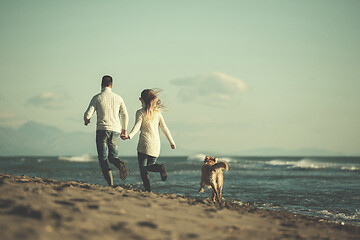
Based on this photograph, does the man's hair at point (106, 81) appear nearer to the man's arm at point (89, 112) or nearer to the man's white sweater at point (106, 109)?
the man's white sweater at point (106, 109)

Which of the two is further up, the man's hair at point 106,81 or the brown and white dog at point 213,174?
the man's hair at point 106,81

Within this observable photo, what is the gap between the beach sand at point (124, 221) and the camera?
361 centimetres

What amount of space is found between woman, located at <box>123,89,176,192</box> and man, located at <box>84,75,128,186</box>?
1.16ft

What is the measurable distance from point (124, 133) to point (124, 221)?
12.3 feet

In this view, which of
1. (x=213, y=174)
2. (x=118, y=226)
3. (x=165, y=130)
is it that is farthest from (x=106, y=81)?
(x=118, y=226)

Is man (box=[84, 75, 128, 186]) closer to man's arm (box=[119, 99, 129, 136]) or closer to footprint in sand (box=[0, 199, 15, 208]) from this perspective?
man's arm (box=[119, 99, 129, 136])

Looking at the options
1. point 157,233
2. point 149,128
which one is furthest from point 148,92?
point 157,233

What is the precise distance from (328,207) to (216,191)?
14.9ft

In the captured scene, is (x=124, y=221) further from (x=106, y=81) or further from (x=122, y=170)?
(x=106, y=81)

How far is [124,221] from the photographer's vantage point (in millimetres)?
4094

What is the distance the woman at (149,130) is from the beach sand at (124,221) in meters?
1.98

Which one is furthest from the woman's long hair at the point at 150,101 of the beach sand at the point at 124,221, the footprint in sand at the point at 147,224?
the footprint in sand at the point at 147,224

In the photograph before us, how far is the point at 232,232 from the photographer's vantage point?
173 inches

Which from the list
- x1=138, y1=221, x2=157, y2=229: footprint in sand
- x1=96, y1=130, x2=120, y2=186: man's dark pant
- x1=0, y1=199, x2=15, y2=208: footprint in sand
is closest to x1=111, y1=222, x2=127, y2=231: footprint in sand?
x1=138, y1=221, x2=157, y2=229: footprint in sand
